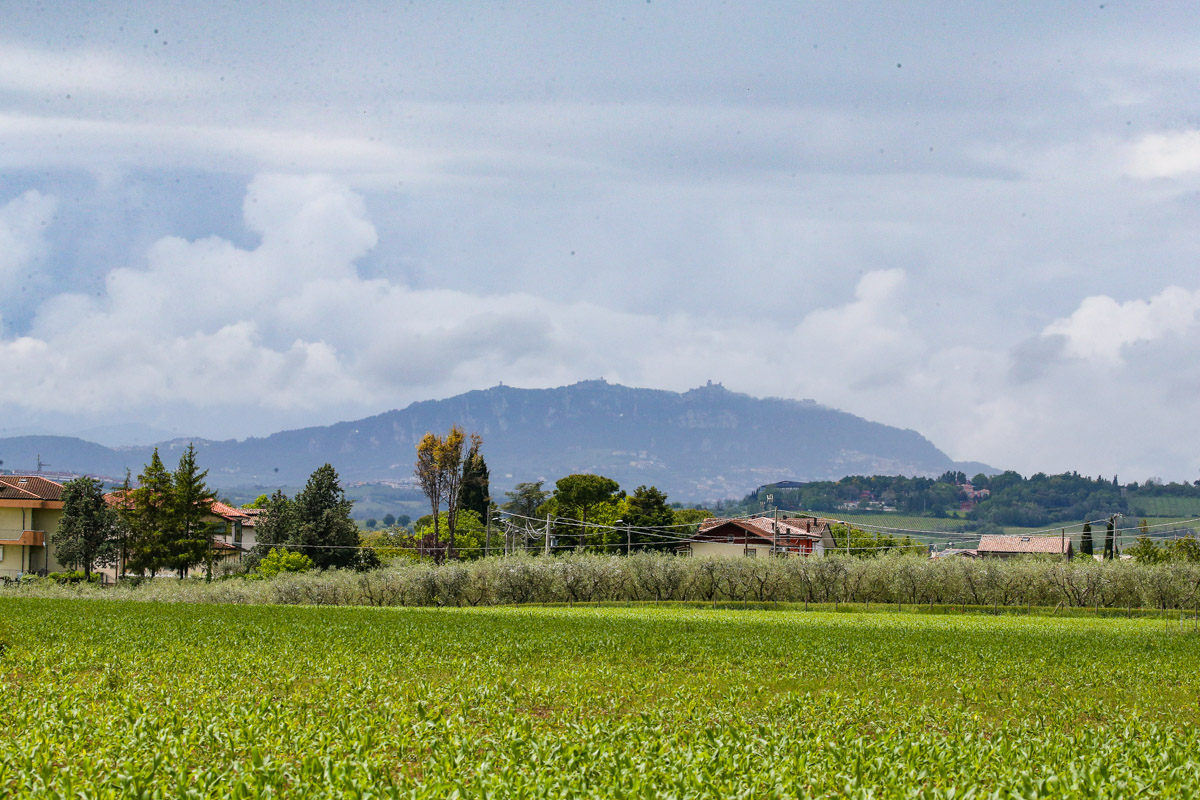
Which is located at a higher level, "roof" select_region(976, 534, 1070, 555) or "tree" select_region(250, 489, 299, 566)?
"tree" select_region(250, 489, 299, 566)

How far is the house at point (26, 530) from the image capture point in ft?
245

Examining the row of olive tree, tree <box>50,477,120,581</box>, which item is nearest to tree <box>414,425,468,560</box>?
the row of olive tree

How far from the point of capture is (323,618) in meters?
32.1

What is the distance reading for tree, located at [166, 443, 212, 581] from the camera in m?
65.1

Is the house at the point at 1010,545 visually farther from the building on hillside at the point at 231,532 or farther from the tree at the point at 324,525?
the tree at the point at 324,525

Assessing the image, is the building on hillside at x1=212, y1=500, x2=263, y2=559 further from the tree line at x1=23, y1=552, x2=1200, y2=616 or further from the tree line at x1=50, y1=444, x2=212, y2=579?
the tree line at x1=23, y1=552, x2=1200, y2=616

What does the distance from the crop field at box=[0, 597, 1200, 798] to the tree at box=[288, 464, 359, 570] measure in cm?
4323

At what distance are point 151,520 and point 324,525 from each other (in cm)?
1185

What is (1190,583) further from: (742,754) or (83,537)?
(83,537)

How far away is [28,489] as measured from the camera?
7938 centimetres

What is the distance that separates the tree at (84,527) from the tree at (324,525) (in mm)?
13973

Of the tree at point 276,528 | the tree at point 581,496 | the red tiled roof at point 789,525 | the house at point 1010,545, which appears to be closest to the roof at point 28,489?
the tree at point 276,528

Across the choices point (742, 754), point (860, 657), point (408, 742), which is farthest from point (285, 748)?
point (860, 657)

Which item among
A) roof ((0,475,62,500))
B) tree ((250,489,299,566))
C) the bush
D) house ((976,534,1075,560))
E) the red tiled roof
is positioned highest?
roof ((0,475,62,500))
